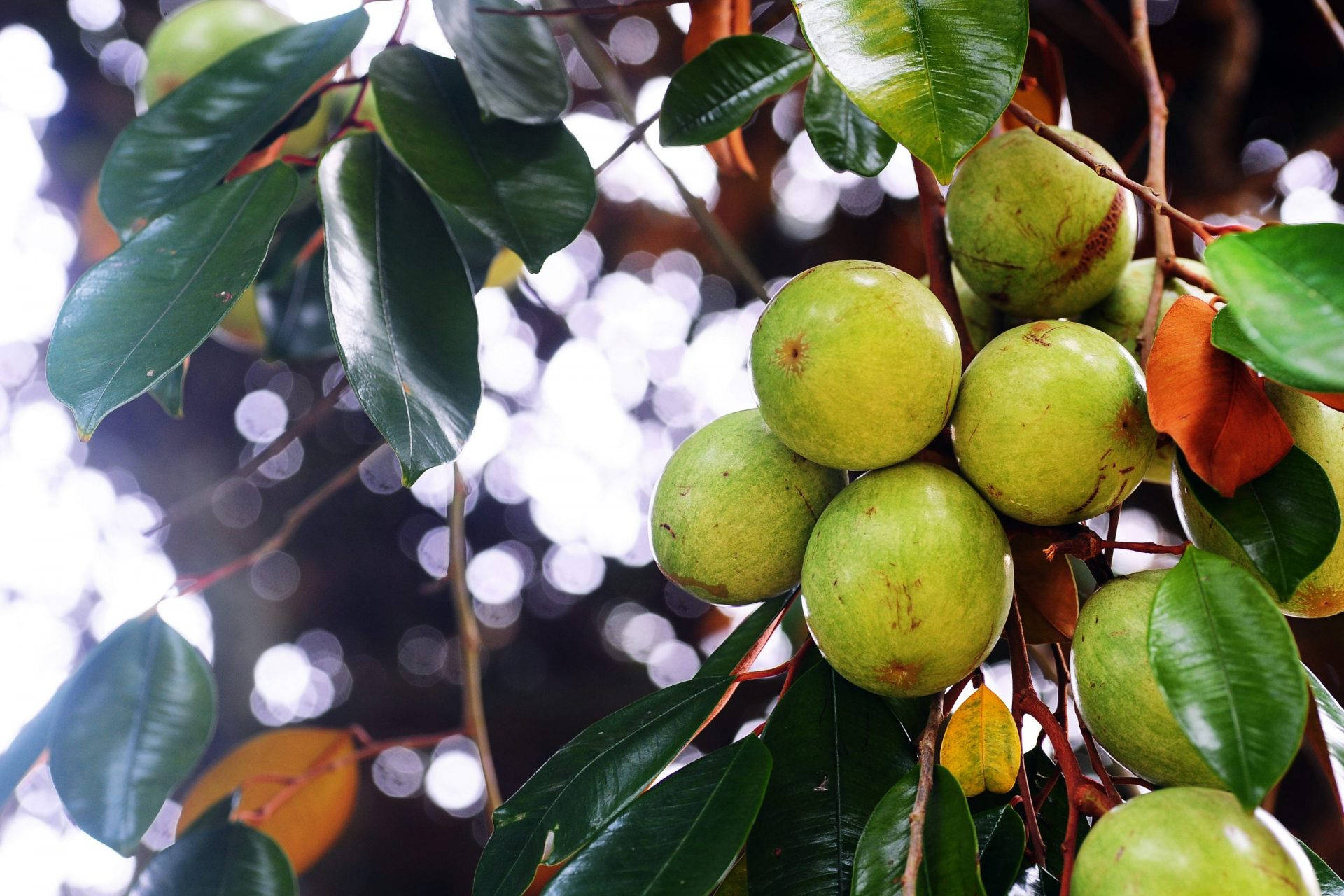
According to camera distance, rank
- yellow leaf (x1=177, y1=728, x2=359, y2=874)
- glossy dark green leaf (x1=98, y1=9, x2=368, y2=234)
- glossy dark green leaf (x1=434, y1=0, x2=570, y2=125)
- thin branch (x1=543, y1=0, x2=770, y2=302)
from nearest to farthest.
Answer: glossy dark green leaf (x1=434, y1=0, x2=570, y2=125) → glossy dark green leaf (x1=98, y1=9, x2=368, y2=234) → thin branch (x1=543, y1=0, x2=770, y2=302) → yellow leaf (x1=177, y1=728, x2=359, y2=874)

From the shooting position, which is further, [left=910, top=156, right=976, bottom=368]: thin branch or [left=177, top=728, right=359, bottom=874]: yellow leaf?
[left=177, top=728, right=359, bottom=874]: yellow leaf

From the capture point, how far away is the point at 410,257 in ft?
2.67

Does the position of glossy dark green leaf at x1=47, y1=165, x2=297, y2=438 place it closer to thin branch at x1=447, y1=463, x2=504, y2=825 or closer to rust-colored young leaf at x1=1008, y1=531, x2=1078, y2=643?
thin branch at x1=447, y1=463, x2=504, y2=825

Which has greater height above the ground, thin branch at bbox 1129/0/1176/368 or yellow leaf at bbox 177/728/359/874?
thin branch at bbox 1129/0/1176/368

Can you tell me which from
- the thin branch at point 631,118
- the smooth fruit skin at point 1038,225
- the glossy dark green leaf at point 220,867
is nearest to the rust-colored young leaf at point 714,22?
the thin branch at point 631,118

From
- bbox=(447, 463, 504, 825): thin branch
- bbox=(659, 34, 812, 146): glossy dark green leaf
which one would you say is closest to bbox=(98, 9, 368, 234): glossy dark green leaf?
bbox=(659, 34, 812, 146): glossy dark green leaf

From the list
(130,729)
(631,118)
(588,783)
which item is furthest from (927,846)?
(631,118)

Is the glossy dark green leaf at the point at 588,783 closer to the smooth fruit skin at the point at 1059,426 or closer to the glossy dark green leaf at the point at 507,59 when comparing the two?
the smooth fruit skin at the point at 1059,426

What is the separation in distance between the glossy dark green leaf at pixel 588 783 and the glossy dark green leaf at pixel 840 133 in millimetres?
465

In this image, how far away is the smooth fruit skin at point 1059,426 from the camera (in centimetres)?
62

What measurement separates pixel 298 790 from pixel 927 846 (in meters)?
1.11

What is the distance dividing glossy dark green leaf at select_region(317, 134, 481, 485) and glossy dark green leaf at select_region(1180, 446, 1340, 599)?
0.51 metres

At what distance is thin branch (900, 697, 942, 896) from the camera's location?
0.49 meters

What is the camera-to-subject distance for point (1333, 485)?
24.0 inches
